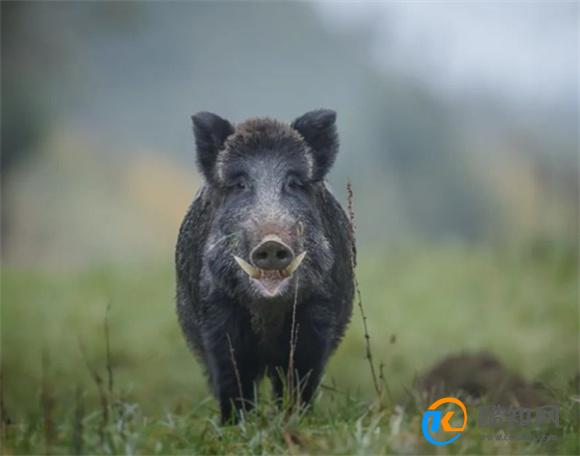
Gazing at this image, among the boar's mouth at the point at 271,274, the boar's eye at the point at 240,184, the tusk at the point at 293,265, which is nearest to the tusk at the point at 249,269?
the boar's mouth at the point at 271,274

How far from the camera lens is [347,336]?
11.7 meters

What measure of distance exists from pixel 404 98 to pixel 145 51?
6.25 metres

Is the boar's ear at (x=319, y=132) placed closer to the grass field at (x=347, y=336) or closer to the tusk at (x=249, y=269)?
the tusk at (x=249, y=269)

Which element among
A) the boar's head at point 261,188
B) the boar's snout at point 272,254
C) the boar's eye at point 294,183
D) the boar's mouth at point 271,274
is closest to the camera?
the boar's snout at point 272,254

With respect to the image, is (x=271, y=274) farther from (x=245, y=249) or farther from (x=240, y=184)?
(x=240, y=184)

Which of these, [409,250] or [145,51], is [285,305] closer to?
[409,250]

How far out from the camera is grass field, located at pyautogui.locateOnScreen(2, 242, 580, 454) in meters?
5.24

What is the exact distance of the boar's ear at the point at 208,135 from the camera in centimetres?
521

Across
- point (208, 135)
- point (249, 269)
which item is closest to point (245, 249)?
point (249, 269)

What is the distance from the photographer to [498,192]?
75.0ft

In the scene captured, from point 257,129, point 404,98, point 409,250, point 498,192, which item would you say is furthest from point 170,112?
point 257,129

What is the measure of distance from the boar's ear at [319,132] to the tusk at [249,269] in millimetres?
740

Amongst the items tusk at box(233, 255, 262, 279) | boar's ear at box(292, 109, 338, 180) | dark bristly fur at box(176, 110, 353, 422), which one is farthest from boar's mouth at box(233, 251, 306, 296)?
boar's ear at box(292, 109, 338, 180)

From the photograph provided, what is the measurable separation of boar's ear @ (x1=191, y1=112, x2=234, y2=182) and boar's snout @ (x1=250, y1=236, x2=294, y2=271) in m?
0.87
